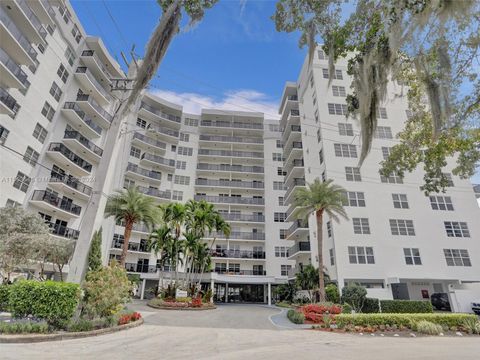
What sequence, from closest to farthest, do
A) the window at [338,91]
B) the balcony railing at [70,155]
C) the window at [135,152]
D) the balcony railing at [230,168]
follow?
1. the balcony railing at [70,155]
2. the window at [338,91]
3. the window at [135,152]
4. the balcony railing at [230,168]

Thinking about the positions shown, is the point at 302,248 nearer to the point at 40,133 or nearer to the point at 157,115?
the point at 40,133

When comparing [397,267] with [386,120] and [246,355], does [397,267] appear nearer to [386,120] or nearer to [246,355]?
[386,120]

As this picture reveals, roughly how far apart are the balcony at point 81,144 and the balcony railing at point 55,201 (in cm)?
610

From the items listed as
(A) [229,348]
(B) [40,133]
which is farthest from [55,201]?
(A) [229,348]

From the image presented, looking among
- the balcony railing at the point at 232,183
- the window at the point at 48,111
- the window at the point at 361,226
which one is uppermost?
the balcony railing at the point at 232,183

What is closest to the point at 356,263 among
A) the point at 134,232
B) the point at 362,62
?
the point at 362,62

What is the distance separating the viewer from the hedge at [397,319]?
48.4ft

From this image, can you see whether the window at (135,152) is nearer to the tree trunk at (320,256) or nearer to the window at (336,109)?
the window at (336,109)

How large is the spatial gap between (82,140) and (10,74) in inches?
417

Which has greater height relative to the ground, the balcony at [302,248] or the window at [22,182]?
the window at [22,182]

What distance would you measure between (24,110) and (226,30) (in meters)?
26.7

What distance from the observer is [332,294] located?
2462cm

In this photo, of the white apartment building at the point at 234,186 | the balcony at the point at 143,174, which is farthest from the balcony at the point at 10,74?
the balcony at the point at 143,174

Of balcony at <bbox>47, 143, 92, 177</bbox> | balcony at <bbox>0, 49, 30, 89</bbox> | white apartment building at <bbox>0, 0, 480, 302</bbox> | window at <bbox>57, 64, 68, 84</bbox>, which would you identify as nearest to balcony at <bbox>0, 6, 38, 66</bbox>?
white apartment building at <bbox>0, 0, 480, 302</bbox>
